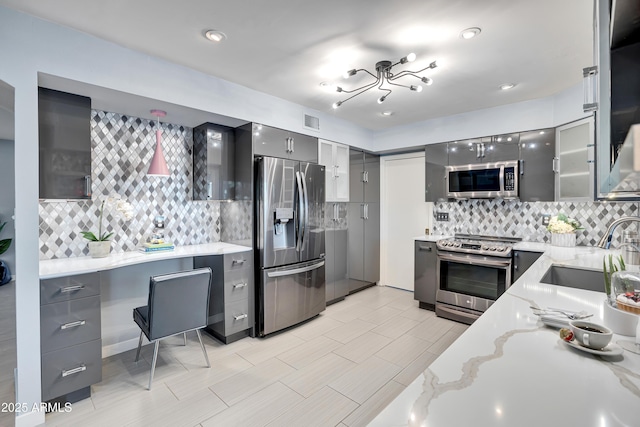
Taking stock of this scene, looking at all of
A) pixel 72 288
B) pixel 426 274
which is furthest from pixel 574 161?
pixel 72 288

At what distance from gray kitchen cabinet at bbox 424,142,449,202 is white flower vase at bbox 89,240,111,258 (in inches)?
151

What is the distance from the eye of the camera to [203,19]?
1939 mm

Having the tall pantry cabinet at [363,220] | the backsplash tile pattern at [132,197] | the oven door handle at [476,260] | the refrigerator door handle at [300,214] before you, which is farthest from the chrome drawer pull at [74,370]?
the oven door handle at [476,260]

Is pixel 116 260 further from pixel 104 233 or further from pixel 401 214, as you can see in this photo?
pixel 401 214

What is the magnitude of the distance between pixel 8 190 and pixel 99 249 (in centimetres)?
76

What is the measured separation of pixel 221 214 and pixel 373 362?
2.38 m

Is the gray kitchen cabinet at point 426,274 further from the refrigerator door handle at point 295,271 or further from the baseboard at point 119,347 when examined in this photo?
the baseboard at point 119,347

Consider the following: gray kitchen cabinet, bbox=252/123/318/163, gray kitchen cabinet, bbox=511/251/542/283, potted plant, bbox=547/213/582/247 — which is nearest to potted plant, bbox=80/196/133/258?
gray kitchen cabinet, bbox=252/123/318/163

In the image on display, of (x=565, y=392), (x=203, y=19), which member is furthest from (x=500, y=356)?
(x=203, y=19)

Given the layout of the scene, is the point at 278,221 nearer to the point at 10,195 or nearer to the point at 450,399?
the point at 10,195

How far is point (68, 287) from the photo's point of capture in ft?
6.85

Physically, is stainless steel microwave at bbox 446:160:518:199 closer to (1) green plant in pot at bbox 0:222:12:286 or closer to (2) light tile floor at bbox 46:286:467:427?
(2) light tile floor at bbox 46:286:467:427

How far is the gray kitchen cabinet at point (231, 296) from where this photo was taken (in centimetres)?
301

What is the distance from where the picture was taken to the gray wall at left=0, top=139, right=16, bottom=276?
1891 mm
